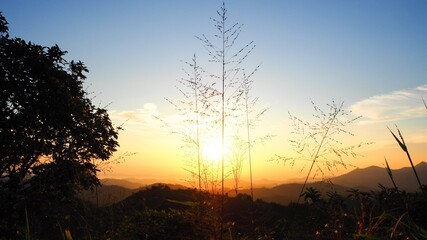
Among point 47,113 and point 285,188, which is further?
point 285,188

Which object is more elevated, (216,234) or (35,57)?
(35,57)

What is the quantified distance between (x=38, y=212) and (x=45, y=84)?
476 centimetres

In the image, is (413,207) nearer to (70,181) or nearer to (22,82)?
(70,181)

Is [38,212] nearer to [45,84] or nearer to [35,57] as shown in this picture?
[45,84]

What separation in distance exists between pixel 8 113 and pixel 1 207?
391cm

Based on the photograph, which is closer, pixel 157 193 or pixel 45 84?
pixel 45 84

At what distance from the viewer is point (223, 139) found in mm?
4984

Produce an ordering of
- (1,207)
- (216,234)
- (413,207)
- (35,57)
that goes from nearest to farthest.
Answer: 1. (216,234)
2. (413,207)
3. (1,207)
4. (35,57)

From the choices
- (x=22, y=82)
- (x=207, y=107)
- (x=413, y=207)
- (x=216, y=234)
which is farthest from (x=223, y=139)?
(x=22, y=82)

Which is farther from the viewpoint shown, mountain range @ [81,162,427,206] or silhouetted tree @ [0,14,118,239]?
silhouetted tree @ [0,14,118,239]

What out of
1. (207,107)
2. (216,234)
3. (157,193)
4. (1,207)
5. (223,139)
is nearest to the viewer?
(216,234)

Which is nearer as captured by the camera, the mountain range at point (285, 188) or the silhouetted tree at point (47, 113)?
the mountain range at point (285, 188)

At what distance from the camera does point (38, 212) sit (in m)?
11.6

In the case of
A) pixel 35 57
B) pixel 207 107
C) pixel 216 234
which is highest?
pixel 35 57
